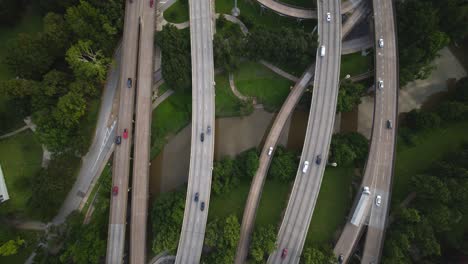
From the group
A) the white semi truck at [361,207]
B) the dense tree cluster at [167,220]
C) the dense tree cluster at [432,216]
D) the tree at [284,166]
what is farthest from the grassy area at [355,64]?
the dense tree cluster at [167,220]

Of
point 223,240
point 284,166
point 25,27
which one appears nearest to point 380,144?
point 284,166

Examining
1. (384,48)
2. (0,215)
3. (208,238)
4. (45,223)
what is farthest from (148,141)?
(384,48)

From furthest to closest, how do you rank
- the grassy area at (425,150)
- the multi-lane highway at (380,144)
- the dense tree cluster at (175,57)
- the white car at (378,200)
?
the grassy area at (425,150) < the dense tree cluster at (175,57) < the white car at (378,200) < the multi-lane highway at (380,144)

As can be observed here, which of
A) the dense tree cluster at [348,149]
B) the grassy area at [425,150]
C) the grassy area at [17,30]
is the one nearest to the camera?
the dense tree cluster at [348,149]

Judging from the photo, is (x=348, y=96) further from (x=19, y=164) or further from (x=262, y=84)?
(x=19, y=164)

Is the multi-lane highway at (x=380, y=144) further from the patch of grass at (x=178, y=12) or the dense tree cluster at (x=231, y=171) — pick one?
the patch of grass at (x=178, y=12)

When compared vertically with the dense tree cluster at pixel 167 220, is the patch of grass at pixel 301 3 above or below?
above

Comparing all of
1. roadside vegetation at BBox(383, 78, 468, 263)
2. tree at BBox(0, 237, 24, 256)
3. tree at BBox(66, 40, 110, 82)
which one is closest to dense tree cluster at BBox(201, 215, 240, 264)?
roadside vegetation at BBox(383, 78, 468, 263)
